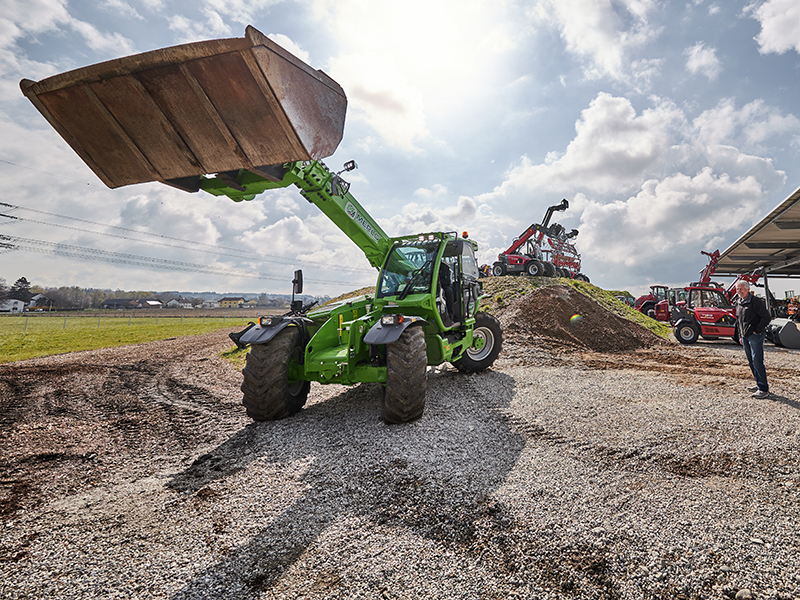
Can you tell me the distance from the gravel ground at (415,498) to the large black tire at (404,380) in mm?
236

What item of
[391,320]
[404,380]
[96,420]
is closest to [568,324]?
[391,320]

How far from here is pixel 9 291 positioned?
69938mm

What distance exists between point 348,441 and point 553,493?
2333 mm

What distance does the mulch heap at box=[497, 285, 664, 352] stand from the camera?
12477 mm

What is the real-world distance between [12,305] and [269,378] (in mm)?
89788

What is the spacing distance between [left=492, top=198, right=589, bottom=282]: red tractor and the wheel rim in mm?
12308

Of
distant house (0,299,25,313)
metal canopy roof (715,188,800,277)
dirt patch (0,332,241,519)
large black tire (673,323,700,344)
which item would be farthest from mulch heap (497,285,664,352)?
distant house (0,299,25,313)

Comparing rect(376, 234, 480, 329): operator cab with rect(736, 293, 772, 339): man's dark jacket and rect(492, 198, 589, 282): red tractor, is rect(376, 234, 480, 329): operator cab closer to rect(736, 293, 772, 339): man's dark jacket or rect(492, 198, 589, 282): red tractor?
rect(736, 293, 772, 339): man's dark jacket

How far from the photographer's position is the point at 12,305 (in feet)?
220

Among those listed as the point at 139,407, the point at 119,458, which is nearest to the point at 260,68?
the point at 119,458

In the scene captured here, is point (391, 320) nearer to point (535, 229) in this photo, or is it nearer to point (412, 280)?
point (412, 280)

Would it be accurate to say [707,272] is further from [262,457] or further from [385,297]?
[262,457]

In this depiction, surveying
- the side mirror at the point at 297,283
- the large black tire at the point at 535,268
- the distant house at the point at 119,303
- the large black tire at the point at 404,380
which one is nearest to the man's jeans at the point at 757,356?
the large black tire at the point at 404,380

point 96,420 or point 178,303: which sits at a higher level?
point 178,303
